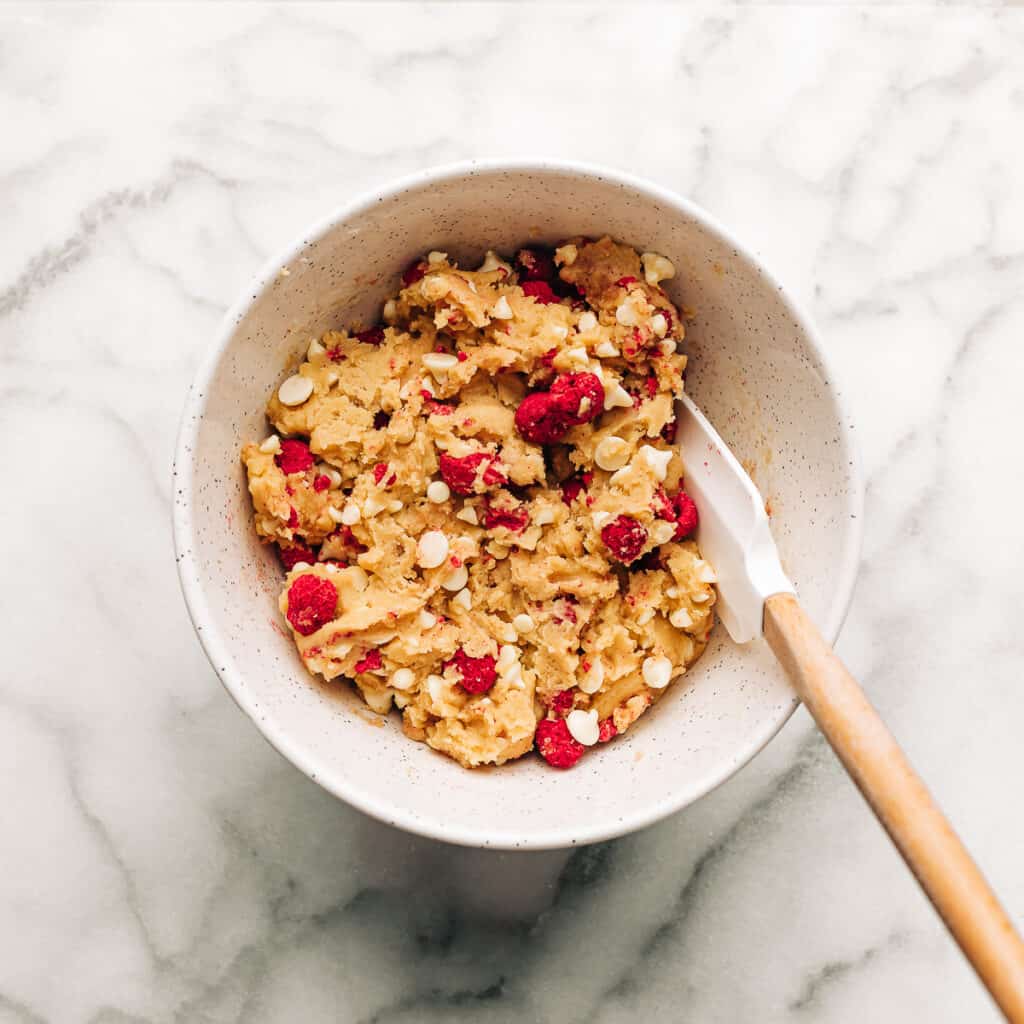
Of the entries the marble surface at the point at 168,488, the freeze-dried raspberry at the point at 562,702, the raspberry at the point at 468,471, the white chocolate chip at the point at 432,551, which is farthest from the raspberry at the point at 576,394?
the marble surface at the point at 168,488

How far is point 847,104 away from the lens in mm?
1666

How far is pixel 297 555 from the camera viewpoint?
53.7 inches

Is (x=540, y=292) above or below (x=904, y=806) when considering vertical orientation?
above

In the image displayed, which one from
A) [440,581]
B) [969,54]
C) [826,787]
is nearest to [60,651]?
[440,581]

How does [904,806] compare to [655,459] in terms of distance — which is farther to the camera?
[655,459]

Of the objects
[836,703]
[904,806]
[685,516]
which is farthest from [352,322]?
[904,806]

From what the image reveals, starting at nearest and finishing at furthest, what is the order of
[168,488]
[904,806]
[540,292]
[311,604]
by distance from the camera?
[904,806] < [311,604] < [540,292] < [168,488]

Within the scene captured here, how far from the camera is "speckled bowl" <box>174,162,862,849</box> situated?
1.21 m

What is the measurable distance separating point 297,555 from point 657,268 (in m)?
0.55

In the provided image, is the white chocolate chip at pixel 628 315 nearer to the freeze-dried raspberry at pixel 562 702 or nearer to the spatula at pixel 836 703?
the spatula at pixel 836 703

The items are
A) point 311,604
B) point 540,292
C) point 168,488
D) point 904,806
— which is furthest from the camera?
point 168,488

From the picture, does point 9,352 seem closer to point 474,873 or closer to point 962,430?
point 474,873

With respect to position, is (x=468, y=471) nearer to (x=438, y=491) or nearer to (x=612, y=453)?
(x=438, y=491)

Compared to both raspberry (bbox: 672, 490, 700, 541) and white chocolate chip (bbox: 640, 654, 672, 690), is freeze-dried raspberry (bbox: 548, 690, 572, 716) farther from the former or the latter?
raspberry (bbox: 672, 490, 700, 541)
